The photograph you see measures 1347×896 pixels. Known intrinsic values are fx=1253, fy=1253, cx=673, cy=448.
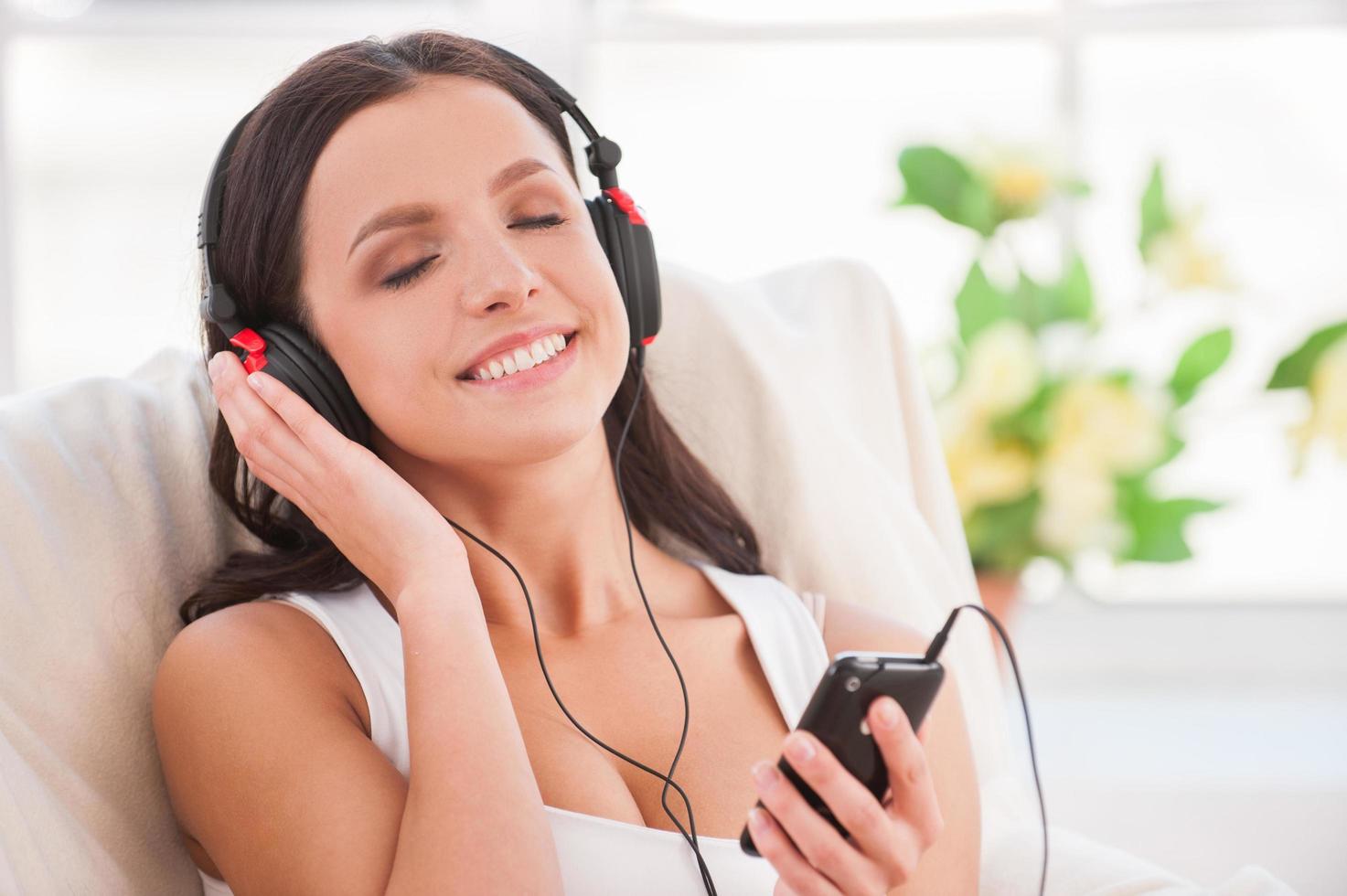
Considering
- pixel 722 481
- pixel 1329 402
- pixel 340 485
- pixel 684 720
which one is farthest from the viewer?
pixel 1329 402

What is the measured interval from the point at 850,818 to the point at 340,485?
46cm

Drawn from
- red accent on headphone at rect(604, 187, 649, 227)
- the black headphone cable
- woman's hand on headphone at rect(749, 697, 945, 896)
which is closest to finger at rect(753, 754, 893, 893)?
woman's hand on headphone at rect(749, 697, 945, 896)

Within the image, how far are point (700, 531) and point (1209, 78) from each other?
1.36 meters

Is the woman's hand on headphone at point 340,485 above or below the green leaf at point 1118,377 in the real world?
above

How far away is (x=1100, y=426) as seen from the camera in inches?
66.2

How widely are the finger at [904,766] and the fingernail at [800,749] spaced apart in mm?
39

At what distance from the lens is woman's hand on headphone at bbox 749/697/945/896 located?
0.75m

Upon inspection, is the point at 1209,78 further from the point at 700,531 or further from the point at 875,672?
the point at 875,672

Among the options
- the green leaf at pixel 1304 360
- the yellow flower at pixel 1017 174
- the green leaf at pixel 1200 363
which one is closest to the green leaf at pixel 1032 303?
the yellow flower at pixel 1017 174

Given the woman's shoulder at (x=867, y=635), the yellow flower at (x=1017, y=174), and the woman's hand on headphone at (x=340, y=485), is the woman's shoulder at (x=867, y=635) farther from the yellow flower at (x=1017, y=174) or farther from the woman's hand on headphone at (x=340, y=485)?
the yellow flower at (x=1017, y=174)

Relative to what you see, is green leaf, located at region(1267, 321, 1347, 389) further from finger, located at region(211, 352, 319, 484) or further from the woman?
finger, located at region(211, 352, 319, 484)

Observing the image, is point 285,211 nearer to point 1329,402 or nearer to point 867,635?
point 867,635

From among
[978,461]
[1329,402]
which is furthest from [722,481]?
[1329,402]

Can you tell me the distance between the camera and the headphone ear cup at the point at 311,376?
998mm
